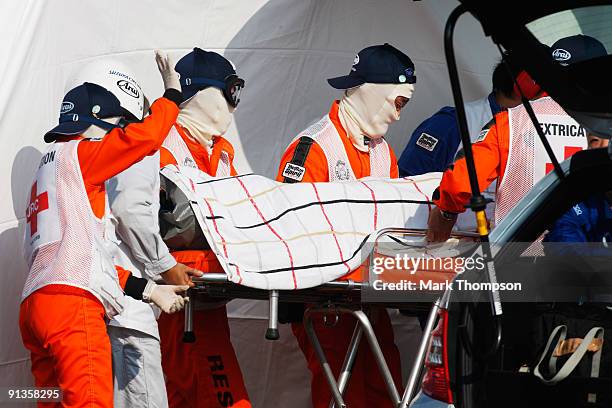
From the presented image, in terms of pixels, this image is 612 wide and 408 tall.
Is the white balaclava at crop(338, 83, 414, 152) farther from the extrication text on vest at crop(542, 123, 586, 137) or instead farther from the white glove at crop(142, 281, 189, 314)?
the white glove at crop(142, 281, 189, 314)

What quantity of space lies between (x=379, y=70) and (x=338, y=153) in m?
0.50

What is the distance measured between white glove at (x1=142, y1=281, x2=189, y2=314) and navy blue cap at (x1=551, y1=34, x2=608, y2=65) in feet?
5.79

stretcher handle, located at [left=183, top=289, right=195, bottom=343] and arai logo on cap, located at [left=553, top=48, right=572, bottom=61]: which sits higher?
arai logo on cap, located at [left=553, top=48, right=572, bottom=61]

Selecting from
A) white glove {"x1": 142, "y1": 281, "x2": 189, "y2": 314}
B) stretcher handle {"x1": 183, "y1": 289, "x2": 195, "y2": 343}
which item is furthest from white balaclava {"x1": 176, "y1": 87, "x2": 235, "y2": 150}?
white glove {"x1": 142, "y1": 281, "x2": 189, "y2": 314}

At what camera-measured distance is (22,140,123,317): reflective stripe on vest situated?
4.69m

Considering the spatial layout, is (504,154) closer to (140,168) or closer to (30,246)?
(140,168)

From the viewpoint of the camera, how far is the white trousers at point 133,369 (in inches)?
200

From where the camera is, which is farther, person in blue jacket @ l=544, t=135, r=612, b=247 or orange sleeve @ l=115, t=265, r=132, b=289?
orange sleeve @ l=115, t=265, r=132, b=289

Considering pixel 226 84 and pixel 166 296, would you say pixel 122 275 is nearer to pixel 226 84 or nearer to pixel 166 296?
Result: pixel 166 296

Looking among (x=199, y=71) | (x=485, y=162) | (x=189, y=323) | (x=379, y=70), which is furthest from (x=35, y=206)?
(x=379, y=70)

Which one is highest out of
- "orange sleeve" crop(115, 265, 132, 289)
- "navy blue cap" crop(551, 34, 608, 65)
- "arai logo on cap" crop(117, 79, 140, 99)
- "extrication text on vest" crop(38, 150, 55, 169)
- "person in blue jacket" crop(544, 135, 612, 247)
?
"arai logo on cap" crop(117, 79, 140, 99)

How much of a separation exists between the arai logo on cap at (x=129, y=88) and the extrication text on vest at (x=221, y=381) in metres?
1.20

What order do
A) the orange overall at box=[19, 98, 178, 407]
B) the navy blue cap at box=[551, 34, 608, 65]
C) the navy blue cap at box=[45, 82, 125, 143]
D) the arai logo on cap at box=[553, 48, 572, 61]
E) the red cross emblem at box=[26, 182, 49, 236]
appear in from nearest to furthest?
1. the navy blue cap at box=[551, 34, 608, 65]
2. the arai logo on cap at box=[553, 48, 572, 61]
3. the orange overall at box=[19, 98, 178, 407]
4. the red cross emblem at box=[26, 182, 49, 236]
5. the navy blue cap at box=[45, 82, 125, 143]

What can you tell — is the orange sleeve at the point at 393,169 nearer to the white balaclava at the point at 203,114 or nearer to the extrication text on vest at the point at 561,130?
the white balaclava at the point at 203,114
